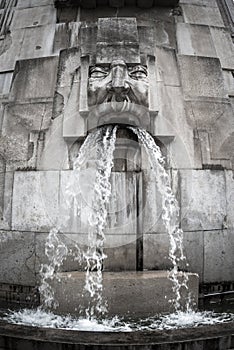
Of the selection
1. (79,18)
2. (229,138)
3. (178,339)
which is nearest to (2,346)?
(178,339)

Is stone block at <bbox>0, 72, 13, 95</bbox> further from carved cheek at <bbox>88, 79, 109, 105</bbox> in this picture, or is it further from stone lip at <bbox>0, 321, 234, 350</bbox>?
stone lip at <bbox>0, 321, 234, 350</bbox>

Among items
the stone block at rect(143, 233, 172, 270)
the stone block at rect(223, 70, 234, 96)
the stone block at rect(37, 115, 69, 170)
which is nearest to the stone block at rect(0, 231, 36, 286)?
the stone block at rect(37, 115, 69, 170)

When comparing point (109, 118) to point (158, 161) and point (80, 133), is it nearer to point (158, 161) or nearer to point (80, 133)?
point (80, 133)

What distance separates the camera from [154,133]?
22.2ft

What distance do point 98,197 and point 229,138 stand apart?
2.74 m

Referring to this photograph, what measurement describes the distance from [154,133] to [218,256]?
2346mm

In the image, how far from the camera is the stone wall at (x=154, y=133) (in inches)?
251

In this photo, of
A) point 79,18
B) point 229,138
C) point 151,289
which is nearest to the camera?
point 151,289

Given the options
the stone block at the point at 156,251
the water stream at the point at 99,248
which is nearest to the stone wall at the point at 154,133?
the stone block at the point at 156,251

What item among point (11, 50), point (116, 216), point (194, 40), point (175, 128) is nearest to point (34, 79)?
point (11, 50)

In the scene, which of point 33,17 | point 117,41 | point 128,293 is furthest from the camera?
point 33,17

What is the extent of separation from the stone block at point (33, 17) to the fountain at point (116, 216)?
2.20 m

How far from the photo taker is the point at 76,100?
6.98m

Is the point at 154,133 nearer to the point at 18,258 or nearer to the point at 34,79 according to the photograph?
the point at 34,79
